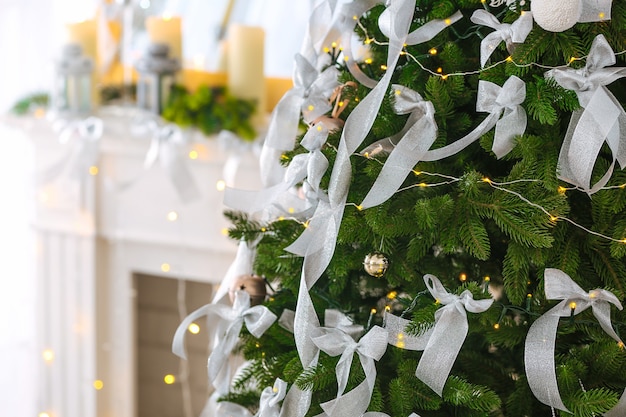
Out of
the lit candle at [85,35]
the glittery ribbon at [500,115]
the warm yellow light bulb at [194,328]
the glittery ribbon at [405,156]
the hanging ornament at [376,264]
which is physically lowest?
the warm yellow light bulb at [194,328]

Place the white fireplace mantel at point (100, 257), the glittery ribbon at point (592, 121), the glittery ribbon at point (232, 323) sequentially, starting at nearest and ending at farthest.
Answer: the glittery ribbon at point (592, 121)
the glittery ribbon at point (232, 323)
the white fireplace mantel at point (100, 257)

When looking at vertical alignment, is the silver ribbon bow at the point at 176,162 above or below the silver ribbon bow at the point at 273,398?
below

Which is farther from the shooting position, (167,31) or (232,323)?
(167,31)

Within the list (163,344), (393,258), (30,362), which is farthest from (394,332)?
(30,362)

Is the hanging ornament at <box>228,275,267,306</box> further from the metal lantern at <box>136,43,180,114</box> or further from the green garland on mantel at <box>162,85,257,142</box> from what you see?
the metal lantern at <box>136,43,180,114</box>

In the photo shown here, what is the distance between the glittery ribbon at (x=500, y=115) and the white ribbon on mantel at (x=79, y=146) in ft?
4.33

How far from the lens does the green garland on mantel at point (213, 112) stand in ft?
5.88

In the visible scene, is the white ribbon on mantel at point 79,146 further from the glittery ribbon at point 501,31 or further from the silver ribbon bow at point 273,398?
the glittery ribbon at point 501,31

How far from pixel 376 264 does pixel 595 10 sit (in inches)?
14.2

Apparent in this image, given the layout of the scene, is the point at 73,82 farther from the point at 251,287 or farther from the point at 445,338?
the point at 445,338

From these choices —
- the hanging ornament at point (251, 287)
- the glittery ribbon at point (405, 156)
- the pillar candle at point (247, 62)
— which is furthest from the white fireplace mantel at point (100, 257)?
the glittery ribbon at point (405, 156)

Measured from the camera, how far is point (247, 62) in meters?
1.84

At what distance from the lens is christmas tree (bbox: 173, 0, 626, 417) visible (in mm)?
832

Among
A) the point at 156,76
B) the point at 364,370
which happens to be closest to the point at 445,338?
the point at 364,370
